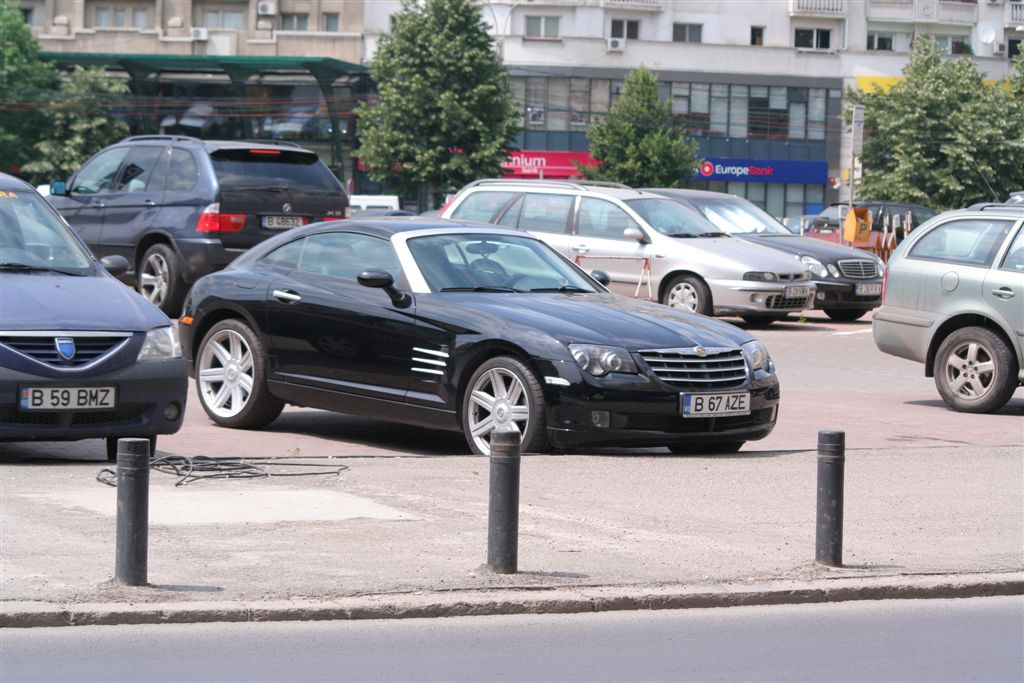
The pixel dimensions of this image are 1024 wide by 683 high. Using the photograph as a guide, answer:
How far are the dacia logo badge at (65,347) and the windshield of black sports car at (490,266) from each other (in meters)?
2.52

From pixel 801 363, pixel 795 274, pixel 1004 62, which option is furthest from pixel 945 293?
pixel 1004 62

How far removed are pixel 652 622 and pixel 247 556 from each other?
5.83 feet

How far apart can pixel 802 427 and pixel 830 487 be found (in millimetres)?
5756

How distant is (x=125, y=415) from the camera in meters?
9.21

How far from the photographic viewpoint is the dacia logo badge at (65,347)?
8.96 m

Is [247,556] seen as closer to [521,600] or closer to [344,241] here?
[521,600]

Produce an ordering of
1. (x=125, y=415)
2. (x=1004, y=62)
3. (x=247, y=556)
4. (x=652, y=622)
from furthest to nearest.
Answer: (x=1004, y=62), (x=125, y=415), (x=247, y=556), (x=652, y=622)

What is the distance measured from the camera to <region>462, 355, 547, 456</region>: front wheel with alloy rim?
31.5ft

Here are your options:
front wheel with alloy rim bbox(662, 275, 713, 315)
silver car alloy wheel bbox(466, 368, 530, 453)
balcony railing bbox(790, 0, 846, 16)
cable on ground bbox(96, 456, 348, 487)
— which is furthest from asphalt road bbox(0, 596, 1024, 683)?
balcony railing bbox(790, 0, 846, 16)

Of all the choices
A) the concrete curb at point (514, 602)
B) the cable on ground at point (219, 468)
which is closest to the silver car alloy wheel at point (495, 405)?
the cable on ground at point (219, 468)

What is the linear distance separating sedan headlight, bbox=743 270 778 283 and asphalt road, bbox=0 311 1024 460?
2.63m

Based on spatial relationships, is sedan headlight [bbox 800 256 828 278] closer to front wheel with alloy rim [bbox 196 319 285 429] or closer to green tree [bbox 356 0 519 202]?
front wheel with alloy rim [bbox 196 319 285 429]

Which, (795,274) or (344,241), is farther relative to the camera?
(795,274)

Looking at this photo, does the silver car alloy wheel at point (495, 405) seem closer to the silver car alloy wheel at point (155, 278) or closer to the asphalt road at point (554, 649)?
the asphalt road at point (554, 649)
